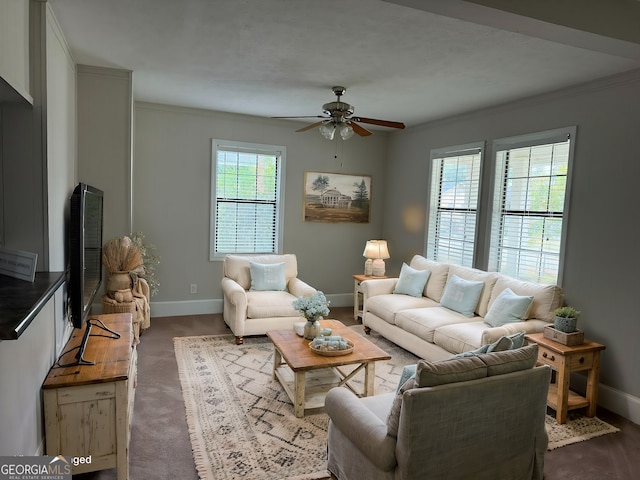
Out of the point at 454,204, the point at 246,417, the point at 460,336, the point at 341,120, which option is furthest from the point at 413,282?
the point at 246,417

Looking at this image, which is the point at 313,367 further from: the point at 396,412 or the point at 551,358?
the point at 551,358

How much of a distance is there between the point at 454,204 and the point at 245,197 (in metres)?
2.66

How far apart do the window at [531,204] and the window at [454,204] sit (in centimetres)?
32

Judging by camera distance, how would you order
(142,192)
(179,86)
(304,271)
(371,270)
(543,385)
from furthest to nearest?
(304,271) → (371,270) → (142,192) → (179,86) → (543,385)

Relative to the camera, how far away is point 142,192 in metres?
5.09

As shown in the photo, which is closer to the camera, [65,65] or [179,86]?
[65,65]

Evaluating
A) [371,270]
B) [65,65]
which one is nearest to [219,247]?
[371,270]

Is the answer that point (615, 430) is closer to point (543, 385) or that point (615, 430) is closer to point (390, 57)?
point (543, 385)

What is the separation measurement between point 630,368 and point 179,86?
4.54m

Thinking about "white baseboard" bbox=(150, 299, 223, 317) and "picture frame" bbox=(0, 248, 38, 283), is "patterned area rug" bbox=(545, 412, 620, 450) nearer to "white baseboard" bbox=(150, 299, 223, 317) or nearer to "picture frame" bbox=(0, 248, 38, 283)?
"picture frame" bbox=(0, 248, 38, 283)

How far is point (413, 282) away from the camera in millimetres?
4898

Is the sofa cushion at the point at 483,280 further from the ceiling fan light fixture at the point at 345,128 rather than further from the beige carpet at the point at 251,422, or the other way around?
the ceiling fan light fixture at the point at 345,128

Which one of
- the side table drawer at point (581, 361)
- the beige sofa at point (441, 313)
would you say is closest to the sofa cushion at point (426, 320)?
the beige sofa at point (441, 313)

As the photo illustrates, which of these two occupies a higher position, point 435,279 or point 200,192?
point 200,192
